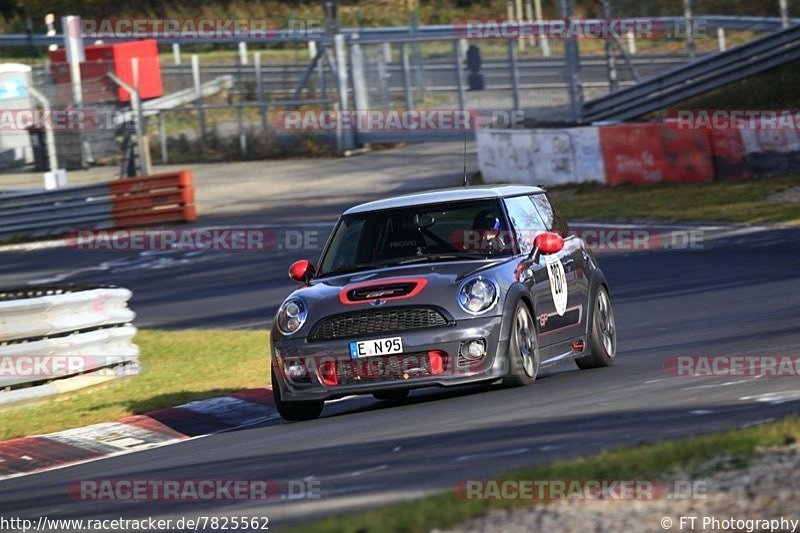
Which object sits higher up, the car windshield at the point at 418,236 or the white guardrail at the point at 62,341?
the car windshield at the point at 418,236

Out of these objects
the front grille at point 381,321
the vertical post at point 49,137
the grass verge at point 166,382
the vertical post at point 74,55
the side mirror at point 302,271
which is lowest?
the grass verge at point 166,382

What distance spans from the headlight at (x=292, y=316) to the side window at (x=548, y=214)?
235 centimetres

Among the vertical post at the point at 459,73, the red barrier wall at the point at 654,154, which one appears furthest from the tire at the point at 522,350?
the vertical post at the point at 459,73

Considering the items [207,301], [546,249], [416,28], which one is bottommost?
[207,301]

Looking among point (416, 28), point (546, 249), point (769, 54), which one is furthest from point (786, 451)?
point (416, 28)

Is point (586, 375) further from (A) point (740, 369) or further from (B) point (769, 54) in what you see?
(B) point (769, 54)

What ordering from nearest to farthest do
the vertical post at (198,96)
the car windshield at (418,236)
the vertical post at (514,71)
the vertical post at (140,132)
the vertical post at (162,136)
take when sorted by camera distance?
the car windshield at (418,236)
the vertical post at (140,132)
the vertical post at (514,71)
the vertical post at (162,136)
the vertical post at (198,96)

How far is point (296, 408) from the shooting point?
33.6ft

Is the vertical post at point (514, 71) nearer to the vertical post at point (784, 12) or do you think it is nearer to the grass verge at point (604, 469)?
the vertical post at point (784, 12)

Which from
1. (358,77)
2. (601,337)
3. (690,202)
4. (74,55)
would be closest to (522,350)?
(601,337)

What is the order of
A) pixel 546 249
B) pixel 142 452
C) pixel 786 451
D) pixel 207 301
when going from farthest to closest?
pixel 207 301 < pixel 546 249 < pixel 142 452 < pixel 786 451

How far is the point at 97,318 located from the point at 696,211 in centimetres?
1143

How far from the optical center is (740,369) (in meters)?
9.97

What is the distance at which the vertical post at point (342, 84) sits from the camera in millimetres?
36031
